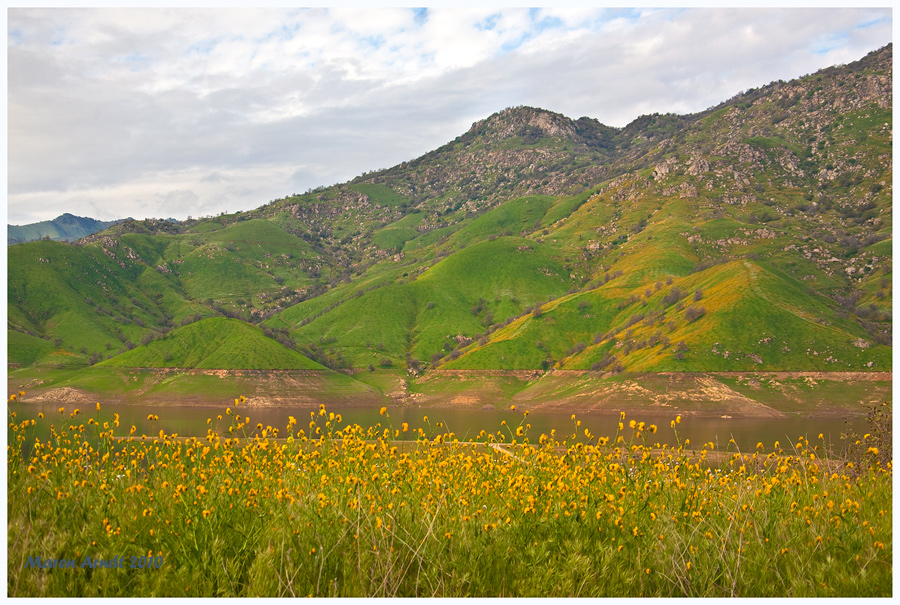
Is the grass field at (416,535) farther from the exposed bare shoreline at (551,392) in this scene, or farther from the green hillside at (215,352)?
the green hillside at (215,352)

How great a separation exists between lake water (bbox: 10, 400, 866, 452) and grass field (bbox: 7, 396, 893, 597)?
4259cm

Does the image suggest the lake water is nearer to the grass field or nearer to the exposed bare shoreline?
the exposed bare shoreline

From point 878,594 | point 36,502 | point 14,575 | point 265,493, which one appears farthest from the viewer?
point 265,493

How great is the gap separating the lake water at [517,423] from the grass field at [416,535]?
4259cm

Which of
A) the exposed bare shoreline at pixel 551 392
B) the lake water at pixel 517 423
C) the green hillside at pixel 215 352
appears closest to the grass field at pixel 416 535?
the lake water at pixel 517 423

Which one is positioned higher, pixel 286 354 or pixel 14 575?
pixel 14 575

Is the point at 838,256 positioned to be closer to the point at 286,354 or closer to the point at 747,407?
the point at 747,407

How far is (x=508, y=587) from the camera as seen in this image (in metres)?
6.85

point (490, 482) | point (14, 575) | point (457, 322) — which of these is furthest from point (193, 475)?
point (457, 322)

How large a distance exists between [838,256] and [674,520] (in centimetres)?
21986

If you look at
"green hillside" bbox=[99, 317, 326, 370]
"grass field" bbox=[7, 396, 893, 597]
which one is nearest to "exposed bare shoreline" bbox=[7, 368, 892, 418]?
"green hillside" bbox=[99, 317, 326, 370]

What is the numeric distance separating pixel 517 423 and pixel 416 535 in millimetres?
84481

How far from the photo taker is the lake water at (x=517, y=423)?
210 feet

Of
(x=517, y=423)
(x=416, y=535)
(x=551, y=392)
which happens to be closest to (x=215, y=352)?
(x=551, y=392)
